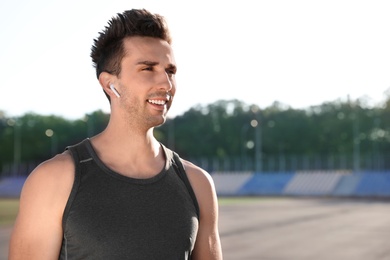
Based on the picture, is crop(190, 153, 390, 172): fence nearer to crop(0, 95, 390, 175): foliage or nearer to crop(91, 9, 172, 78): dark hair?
crop(0, 95, 390, 175): foliage

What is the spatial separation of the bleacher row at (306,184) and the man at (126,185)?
66.2 metres

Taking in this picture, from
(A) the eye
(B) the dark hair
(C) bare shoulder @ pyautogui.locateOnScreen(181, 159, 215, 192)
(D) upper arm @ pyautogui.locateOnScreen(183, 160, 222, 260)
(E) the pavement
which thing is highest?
(B) the dark hair

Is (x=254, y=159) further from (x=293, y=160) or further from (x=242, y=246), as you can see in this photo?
(x=242, y=246)

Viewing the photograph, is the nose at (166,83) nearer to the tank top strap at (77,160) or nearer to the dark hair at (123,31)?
the dark hair at (123,31)

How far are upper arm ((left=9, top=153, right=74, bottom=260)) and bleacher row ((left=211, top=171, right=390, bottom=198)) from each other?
6646 cm

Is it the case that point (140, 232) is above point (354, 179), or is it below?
above

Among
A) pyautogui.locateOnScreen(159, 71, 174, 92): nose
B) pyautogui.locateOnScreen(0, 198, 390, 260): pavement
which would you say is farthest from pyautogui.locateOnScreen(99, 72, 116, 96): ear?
pyautogui.locateOnScreen(0, 198, 390, 260): pavement

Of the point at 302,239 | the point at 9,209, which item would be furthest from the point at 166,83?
the point at 9,209

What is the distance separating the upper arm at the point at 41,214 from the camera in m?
2.16

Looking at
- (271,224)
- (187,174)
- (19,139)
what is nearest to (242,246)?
(271,224)

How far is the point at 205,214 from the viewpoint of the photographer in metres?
2.48

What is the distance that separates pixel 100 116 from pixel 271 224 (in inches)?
3135

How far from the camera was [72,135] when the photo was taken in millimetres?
109688

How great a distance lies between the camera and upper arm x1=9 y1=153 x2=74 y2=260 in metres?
2.16
